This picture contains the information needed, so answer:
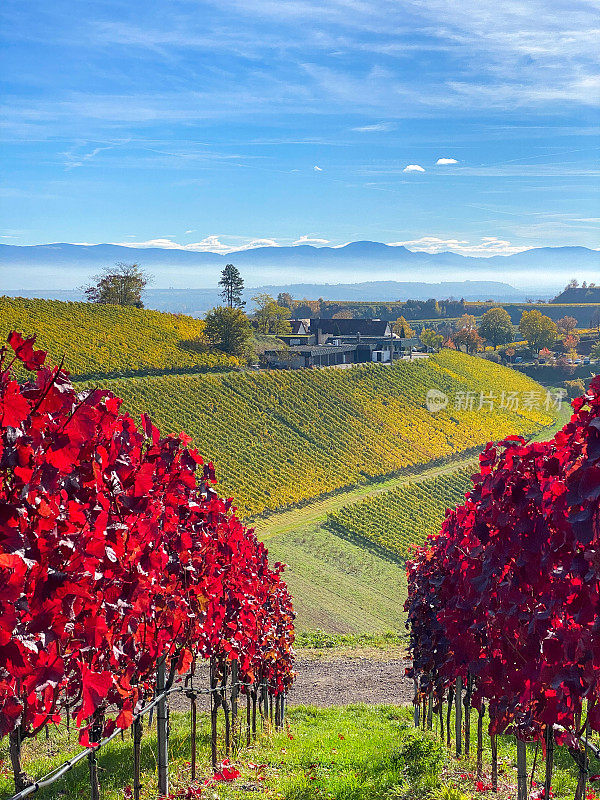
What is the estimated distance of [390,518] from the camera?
40625 mm

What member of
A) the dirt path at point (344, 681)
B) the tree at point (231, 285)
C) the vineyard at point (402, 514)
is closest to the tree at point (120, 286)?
the tree at point (231, 285)

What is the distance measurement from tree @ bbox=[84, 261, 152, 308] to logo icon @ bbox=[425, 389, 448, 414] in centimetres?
3133

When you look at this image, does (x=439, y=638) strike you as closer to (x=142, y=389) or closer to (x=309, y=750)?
(x=309, y=750)

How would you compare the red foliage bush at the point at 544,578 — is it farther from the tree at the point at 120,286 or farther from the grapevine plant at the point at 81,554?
the tree at the point at 120,286

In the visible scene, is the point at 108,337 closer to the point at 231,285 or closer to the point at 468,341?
the point at 231,285

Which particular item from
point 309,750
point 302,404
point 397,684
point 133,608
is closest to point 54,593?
point 133,608

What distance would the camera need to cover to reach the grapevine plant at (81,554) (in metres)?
2.89

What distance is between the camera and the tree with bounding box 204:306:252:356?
57.5m

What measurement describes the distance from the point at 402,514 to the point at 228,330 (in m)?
23.8

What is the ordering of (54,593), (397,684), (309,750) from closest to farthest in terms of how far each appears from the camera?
(54,593), (309,750), (397,684)

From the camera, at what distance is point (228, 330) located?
5762cm

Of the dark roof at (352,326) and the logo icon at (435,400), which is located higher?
the dark roof at (352,326)

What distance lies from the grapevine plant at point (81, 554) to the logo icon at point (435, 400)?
57.1 meters

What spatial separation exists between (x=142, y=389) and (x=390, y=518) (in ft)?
60.2
